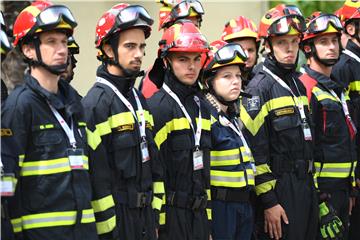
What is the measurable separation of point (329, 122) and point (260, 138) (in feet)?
3.68

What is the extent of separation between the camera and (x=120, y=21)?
22.9 ft

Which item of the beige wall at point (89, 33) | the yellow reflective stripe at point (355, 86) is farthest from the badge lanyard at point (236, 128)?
the beige wall at point (89, 33)

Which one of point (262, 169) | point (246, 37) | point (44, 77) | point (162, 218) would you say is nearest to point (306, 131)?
point (262, 169)

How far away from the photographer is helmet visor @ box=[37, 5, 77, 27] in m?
6.24

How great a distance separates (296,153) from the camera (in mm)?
8781

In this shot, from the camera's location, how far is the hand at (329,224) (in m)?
9.07

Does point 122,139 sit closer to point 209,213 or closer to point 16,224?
point 16,224

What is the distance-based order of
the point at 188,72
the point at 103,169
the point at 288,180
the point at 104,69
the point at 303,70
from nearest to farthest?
the point at 103,169 < the point at 104,69 < the point at 188,72 < the point at 288,180 < the point at 303,70

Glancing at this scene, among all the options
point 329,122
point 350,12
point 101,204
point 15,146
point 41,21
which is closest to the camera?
point 15,146

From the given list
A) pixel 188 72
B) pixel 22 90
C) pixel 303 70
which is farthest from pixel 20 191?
pixel 303 70

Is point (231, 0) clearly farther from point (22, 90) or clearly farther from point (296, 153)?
point (22, 90)

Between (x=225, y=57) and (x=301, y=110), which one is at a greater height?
(x=225, y=57)

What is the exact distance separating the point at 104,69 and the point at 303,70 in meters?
3.31

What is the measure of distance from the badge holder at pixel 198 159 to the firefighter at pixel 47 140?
140 cm
